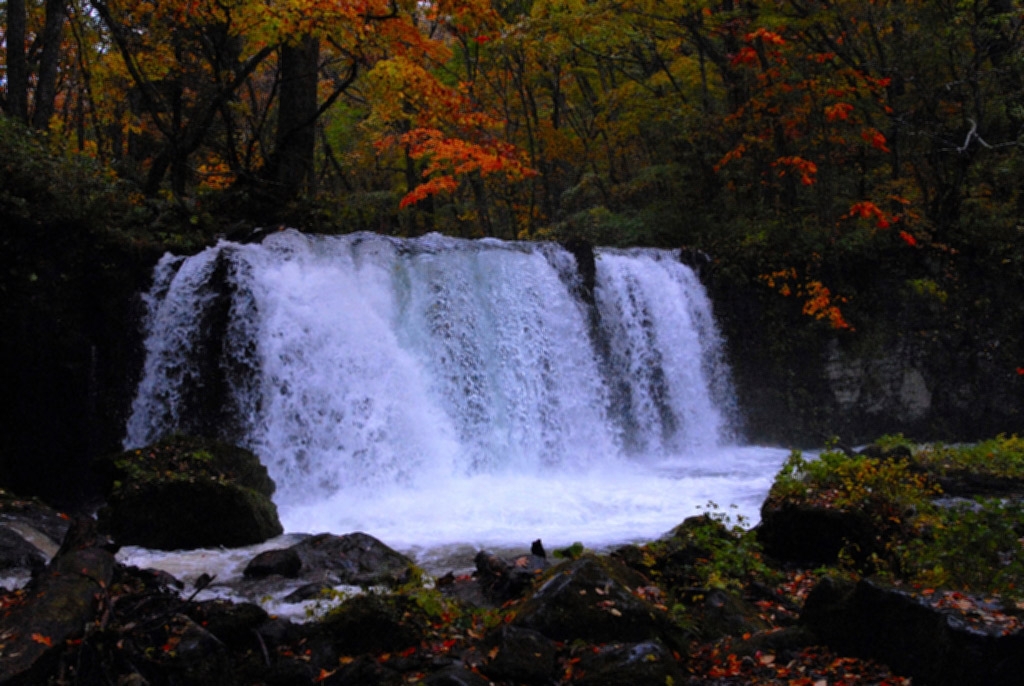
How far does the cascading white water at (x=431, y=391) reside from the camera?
29.4ft

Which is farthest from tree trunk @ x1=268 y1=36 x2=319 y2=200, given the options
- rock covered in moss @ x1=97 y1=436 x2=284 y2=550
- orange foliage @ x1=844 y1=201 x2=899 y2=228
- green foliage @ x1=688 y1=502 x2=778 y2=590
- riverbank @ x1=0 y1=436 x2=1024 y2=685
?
orange foliage @ x1=844 y1=201 x2=899 y2=228

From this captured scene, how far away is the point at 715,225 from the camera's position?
Result: 16.5 meters

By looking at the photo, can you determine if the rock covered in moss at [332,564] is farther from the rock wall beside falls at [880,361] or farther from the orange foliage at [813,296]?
the orange foliage at [813,296]

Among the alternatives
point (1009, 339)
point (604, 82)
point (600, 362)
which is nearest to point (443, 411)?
point (600, 362)

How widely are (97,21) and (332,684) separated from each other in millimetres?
15557

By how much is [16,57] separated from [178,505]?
300 inches

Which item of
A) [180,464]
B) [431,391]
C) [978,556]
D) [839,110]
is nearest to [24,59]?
[180,464]

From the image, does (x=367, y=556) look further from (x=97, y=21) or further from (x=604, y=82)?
(x=604, y=82)

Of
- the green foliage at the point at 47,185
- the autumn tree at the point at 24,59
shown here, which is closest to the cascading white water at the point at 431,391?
the green foliage at the point at 47,185

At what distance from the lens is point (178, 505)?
6.71 m

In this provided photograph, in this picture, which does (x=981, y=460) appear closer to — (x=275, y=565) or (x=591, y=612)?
(x=591, y=612)

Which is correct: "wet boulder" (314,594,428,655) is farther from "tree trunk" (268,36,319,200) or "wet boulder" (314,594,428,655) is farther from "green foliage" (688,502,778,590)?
"tree trunk" (268,36,319,200)

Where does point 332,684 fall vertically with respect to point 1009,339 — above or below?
below

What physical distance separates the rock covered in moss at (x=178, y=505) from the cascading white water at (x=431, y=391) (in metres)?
1.20
